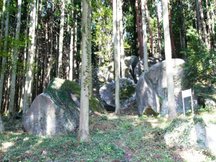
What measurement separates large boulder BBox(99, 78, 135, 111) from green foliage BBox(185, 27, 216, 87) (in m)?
4.13

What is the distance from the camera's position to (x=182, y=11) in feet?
87.9

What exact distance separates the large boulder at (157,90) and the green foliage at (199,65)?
2.02 feet

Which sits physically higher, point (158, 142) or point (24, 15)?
point (24, 15)

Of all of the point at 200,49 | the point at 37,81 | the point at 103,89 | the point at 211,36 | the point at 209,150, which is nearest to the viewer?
the point at 209,150

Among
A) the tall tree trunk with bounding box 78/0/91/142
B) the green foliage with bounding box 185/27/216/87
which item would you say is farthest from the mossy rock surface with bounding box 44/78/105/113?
the green foliage with bounding box 185/27/216/87

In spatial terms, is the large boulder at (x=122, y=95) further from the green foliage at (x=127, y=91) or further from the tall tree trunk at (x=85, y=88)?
the tall tree trunk at (x=85, y=88)

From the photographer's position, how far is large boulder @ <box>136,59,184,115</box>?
14.5m

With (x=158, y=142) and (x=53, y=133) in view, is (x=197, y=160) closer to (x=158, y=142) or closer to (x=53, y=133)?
(x=158, y=142)

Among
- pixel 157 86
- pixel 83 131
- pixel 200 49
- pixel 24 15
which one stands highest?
pixel 24 15

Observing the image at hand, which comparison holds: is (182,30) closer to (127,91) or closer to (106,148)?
(127,91)

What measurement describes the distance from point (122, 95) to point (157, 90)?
329 centimetres

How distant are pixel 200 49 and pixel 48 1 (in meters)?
16.3

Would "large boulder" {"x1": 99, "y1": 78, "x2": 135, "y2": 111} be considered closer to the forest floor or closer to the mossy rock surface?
the mossy rock surface

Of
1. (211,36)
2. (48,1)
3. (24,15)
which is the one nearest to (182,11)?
(211,36)
